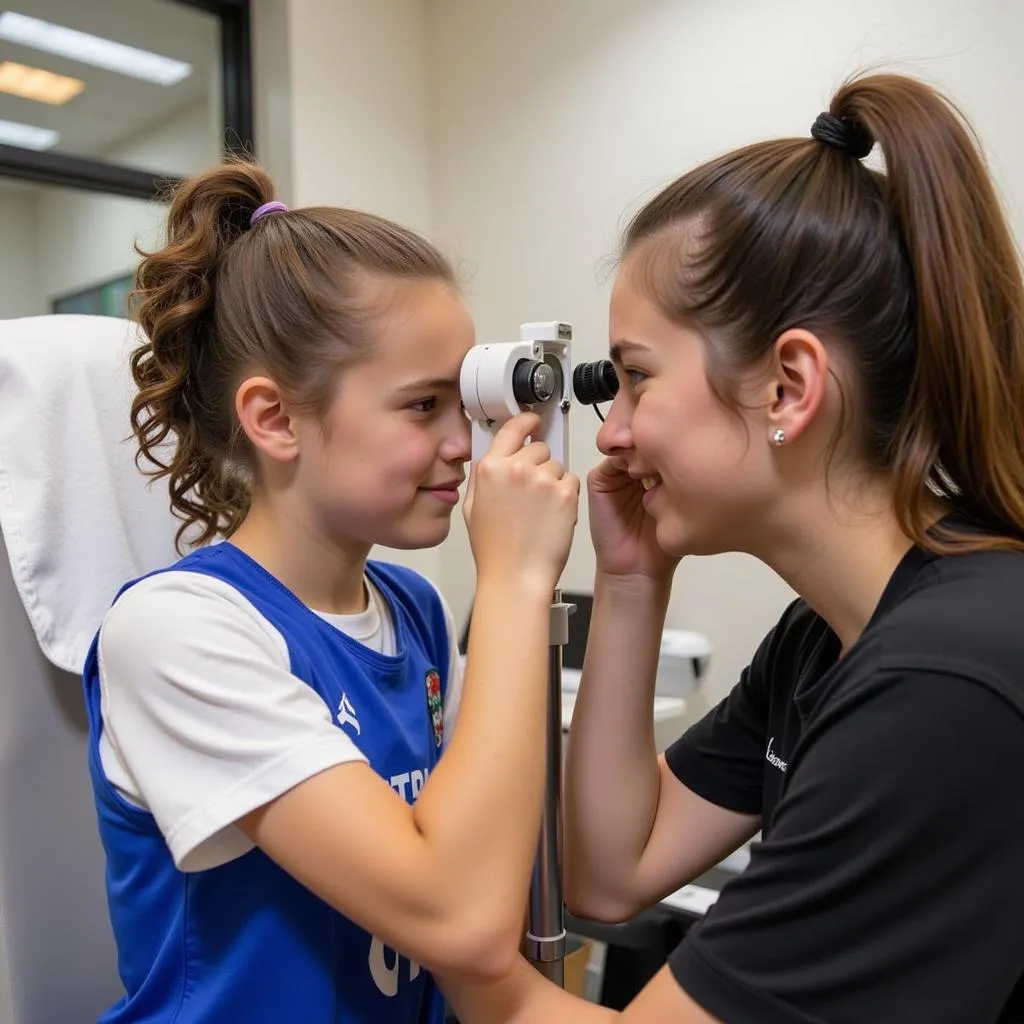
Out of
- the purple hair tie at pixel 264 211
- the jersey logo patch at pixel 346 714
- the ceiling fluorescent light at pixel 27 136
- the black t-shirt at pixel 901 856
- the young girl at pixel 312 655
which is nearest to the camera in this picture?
the black t-shirt at pixel 901 856

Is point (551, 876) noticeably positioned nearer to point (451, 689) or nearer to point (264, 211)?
point (451, 689)

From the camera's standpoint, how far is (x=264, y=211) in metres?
1.05

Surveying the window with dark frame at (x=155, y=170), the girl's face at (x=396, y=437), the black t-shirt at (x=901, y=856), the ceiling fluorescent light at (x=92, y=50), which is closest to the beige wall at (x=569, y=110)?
the window with dark frame at (x=155, y=170)

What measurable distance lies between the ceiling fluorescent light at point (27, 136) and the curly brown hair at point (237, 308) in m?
1.71

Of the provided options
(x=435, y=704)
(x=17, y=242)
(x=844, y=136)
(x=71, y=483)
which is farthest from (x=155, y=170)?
(x=844, y=136)

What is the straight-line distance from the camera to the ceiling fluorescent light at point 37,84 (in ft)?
8.23

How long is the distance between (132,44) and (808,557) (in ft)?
8.81

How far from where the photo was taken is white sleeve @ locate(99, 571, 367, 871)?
73cm

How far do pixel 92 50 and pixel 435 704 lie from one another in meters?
2.45

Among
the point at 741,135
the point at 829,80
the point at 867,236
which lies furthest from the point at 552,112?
the point at 867,236

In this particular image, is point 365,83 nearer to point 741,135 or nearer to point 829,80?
point 741,135

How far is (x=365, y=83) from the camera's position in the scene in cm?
276

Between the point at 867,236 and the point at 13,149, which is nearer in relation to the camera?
the point at 867,236

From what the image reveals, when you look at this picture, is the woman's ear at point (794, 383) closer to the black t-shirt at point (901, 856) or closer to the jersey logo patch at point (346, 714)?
the black t-shirt at point (901, 856)
